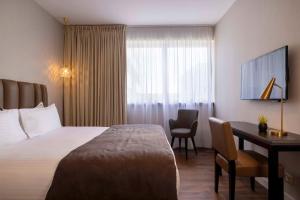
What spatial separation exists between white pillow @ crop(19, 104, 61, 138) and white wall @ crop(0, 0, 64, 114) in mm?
601

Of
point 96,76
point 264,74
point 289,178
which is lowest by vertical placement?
point 289,178

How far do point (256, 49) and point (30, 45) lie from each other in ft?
11.0

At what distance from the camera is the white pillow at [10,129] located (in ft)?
7.64

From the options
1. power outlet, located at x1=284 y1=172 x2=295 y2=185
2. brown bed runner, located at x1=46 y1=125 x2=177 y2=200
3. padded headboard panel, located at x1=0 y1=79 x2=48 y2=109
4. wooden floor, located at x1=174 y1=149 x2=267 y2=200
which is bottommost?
wooden floor, located at x1=174 y1=149 x2=267 y2=200

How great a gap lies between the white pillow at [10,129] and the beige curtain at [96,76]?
231 cm

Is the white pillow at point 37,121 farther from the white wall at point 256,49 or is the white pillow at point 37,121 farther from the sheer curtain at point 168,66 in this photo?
the white wall at point 256,49

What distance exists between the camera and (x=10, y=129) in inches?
96.0

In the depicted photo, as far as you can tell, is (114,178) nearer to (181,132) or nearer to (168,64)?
(181,132)

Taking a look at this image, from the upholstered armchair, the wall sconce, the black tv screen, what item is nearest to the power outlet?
the black tv screen

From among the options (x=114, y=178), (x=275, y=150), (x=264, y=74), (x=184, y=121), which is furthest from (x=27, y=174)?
(x=184, y=121)

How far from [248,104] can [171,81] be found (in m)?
2.07

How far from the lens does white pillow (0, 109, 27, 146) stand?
91.7 inches

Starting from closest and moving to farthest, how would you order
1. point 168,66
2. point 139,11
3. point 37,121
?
1. point 37,121
2. point 139,11
3. point 168,66

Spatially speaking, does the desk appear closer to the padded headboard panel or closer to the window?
the padded headboard panel
